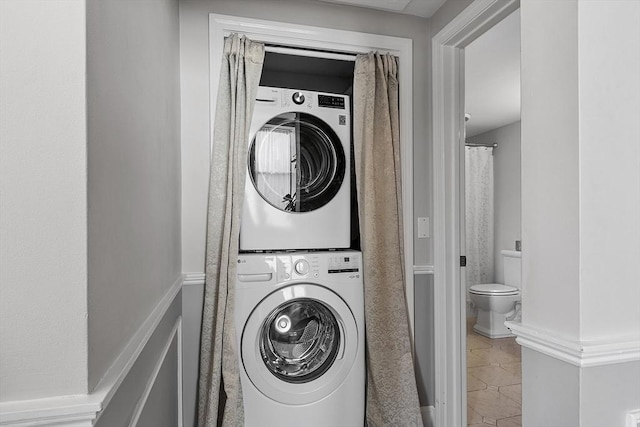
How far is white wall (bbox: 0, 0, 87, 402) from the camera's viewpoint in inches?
21.6

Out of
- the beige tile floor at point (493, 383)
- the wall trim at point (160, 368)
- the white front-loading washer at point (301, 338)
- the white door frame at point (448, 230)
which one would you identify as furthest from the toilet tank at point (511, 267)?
the wall trim at point (160, 368)

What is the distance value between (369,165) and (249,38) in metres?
0.90

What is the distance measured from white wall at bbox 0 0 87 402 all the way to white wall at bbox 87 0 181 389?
0.03 metres

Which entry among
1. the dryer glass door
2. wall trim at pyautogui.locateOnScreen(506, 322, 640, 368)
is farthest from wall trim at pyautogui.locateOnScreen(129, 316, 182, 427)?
wall trim at pyautogui.locateOnScreen(506, 322, 640, 368)

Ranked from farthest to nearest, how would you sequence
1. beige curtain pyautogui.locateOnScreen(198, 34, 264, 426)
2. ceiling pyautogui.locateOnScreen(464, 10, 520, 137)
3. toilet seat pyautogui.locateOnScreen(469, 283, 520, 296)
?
toilet seat pyautogui.locateOnScreen(469, 283, 520, 296) → ceiling pyautogui.locateOnScreen(464, 10, 520, 137) → beige curtain pyautogui.locateOnScreen(198, 34, 264, 426)

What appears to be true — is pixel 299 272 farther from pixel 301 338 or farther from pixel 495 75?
pixel 495 75

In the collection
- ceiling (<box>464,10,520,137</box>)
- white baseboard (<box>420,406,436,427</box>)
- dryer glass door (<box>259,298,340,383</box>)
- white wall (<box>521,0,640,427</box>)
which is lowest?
white baseboard (<box>420,406,436,427</box>)

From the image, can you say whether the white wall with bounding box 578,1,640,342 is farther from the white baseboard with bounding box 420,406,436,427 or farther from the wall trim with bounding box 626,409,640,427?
the white baseboard with bounding box 420,406,436,427

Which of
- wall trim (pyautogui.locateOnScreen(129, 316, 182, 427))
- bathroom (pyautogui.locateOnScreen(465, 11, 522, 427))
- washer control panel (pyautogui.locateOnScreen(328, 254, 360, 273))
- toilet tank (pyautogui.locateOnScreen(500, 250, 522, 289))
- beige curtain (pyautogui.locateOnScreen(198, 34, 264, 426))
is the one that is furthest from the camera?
toilet tank (pyautogui.locateOnScreen(500, 250, 522, 289))

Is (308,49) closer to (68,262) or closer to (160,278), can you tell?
(160,278)

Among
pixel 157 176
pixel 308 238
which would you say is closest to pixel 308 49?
pixel 308 238

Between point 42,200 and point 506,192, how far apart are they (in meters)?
5.00

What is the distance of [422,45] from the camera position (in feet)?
7.47

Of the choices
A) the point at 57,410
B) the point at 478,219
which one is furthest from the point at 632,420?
the point at 478,219
